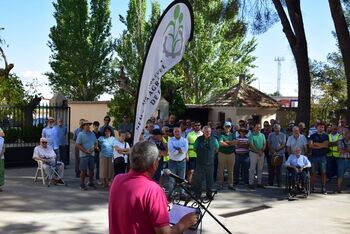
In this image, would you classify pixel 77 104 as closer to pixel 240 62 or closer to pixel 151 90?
pixel 240 62

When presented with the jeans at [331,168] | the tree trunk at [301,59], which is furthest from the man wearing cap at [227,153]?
the tree trunk at [301,59]

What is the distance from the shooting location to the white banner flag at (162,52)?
571 cm

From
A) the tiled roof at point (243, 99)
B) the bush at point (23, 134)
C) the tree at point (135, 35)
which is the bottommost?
the bush at point (23, 134)

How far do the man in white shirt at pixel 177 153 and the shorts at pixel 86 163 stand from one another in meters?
2.15

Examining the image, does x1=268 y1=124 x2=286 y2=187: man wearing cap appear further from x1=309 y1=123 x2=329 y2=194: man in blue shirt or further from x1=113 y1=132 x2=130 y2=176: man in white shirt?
x1=113 y1=132 x2=130 y2=176: man in white shirt

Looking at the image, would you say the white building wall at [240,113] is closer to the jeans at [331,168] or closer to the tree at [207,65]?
the tree at [207,65]

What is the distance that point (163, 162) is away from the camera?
1176 centimetres

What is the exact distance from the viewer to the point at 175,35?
577 cm

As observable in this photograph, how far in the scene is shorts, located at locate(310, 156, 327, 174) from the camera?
40.6ft

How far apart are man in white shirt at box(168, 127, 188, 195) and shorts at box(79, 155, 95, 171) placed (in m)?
2.15

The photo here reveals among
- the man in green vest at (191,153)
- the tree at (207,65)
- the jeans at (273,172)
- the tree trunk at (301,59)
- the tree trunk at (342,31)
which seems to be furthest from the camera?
the tree at (207,65)

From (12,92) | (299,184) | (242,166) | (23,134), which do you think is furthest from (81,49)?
(299,184)

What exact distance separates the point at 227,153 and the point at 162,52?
717 cm

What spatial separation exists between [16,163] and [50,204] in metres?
6.49
